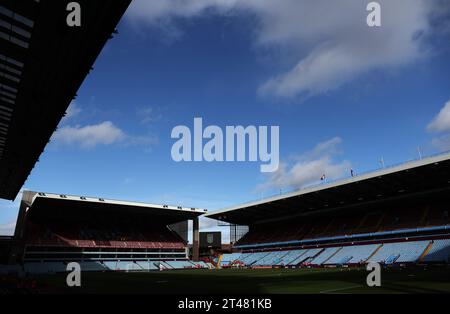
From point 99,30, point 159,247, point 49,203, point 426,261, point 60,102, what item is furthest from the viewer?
point 159,247

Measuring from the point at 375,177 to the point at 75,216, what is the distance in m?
61.6

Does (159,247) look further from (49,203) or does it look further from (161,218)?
(49,203)

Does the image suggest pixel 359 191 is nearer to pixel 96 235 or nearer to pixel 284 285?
pixel 284 285

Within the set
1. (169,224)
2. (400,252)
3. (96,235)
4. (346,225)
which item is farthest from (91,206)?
(400,252)

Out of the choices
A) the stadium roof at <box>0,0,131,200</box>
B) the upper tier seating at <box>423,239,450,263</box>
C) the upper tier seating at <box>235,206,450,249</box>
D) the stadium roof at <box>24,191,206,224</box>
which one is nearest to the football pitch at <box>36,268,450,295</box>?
the stadium roof at <box>0,0,131,200</box>

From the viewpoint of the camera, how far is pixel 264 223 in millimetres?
90438

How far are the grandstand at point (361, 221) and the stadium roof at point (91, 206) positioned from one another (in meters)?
9.57

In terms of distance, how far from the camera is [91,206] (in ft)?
228

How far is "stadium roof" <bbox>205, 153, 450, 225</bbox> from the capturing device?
A: 49688mm

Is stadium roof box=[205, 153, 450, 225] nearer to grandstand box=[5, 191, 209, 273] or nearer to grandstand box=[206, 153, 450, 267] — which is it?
grandstand box=[206, 153, 450, 267]

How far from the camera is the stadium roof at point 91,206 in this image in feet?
204

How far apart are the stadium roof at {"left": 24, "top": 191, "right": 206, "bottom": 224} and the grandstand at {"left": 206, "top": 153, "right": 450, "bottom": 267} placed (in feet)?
31.4

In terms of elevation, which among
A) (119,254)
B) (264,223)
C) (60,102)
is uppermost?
(60,102)

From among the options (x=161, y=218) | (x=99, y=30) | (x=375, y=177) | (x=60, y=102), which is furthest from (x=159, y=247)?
(x=99, y=30)
